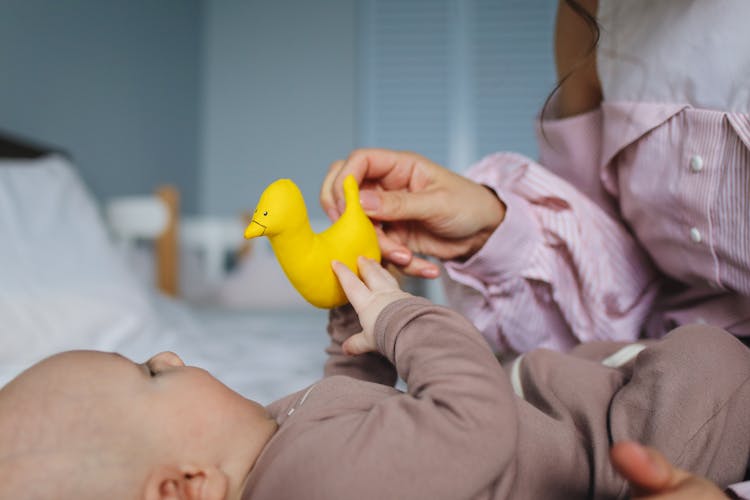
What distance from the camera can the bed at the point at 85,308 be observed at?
41.3 inches

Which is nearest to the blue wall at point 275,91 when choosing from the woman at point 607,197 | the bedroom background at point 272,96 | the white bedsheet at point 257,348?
the bedroom background at point 272,96

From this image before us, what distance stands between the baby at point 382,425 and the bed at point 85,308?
0.26m

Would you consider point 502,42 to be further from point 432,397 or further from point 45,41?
point 432,397

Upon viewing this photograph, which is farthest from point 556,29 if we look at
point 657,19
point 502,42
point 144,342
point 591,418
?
point 502,42

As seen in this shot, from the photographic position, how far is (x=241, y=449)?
0.57 metres

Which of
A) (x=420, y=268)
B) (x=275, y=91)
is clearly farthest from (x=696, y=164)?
(x=275, y=91)

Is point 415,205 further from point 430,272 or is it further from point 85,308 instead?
point 85,308

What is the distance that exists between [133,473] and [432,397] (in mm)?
244

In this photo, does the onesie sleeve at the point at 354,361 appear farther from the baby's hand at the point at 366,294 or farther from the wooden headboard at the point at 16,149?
the wooden headboard at the point at 16,149

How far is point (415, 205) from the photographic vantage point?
0.70 meters

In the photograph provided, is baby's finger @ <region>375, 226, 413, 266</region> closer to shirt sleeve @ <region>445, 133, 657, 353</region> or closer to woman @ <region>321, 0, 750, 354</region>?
woman @ <region>321, 0, 750, 354</region>

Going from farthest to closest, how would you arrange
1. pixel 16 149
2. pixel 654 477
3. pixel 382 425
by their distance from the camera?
1. pixel 16 149
2. pixel 382 425
3. pixel 654 477

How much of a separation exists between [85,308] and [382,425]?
37.2 inches

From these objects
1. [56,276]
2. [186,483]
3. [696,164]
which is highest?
[696,164]
